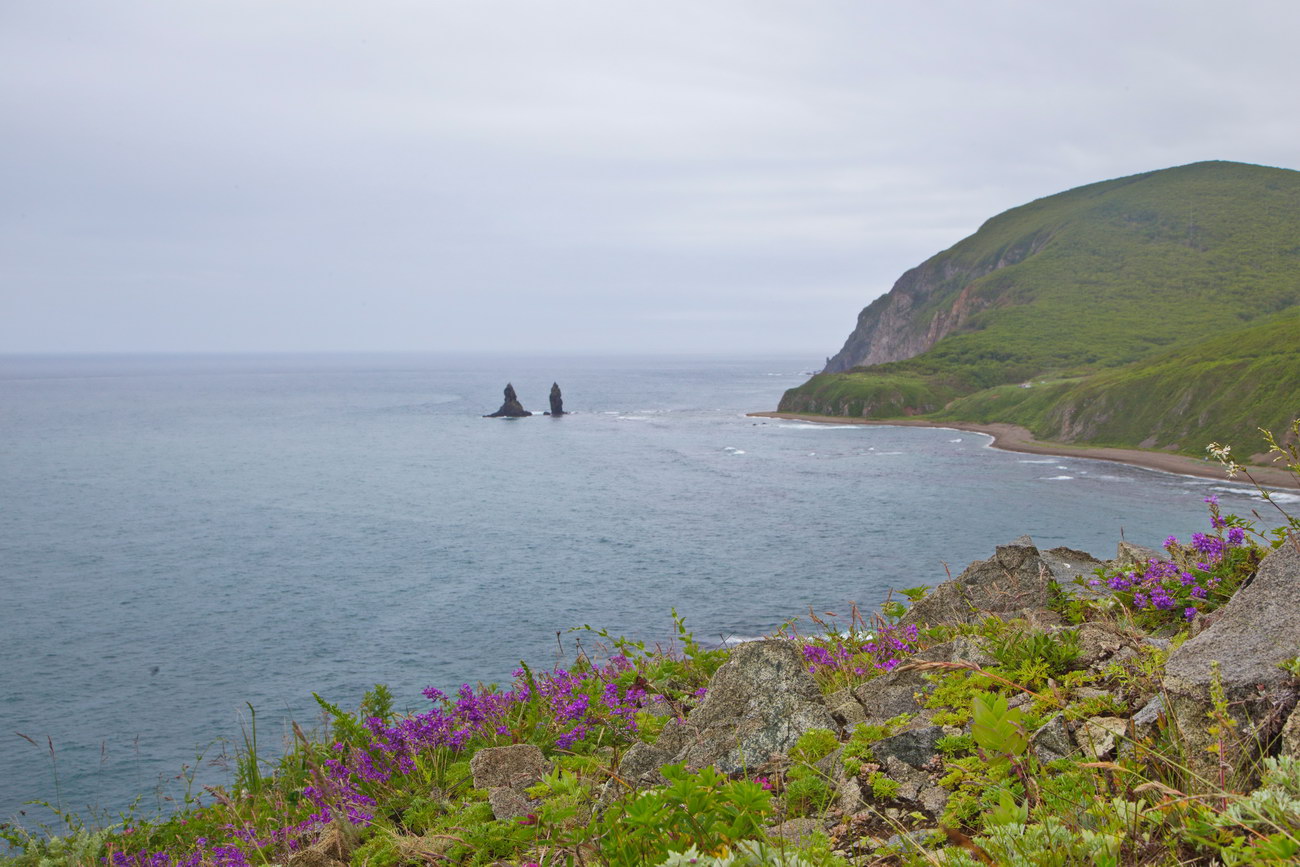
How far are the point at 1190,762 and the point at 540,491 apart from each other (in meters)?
76.1

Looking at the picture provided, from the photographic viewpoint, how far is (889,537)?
184 ft

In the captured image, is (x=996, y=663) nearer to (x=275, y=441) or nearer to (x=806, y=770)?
(x=806, y=770)

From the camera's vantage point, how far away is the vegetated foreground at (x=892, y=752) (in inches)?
126

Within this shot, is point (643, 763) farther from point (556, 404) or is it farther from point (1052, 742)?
point (556, 404)

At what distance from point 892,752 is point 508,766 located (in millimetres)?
3292

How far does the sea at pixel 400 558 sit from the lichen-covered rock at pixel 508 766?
501cm

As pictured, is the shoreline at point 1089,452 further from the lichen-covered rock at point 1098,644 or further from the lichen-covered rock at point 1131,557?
the lichen-covered rock at point 1098,644

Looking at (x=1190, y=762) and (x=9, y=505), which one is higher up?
(x=1190, y=762)

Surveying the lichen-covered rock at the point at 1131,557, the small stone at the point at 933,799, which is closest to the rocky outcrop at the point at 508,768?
the small stone at the point at 933,799

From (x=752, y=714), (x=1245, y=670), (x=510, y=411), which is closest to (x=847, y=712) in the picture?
(x=752, y=714)

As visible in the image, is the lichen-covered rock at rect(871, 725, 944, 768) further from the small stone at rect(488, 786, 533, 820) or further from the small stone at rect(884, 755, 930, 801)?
the small stone at rect(488, 786, 533, 820)

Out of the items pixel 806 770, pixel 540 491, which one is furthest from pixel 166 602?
pixel 806 770

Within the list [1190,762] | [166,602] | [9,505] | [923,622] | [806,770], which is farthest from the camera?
[9,505]

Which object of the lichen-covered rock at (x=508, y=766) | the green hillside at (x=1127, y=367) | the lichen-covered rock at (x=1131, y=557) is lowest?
the lichen-covered rock at (x=508, y=766)
